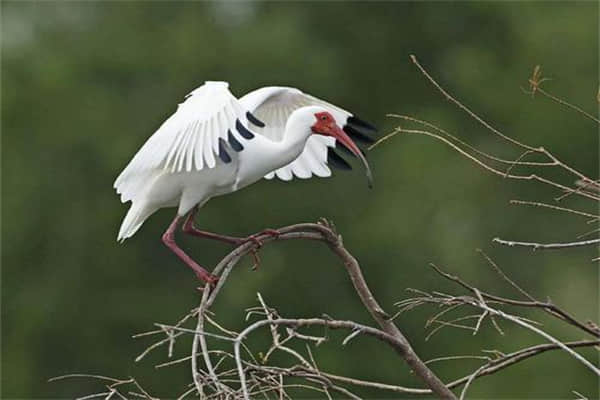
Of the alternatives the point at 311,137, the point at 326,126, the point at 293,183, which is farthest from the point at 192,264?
the point at 293,183

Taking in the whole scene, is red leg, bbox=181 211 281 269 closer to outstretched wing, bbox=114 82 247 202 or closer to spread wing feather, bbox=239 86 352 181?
outstretched wing, bbox=114 82 247 202

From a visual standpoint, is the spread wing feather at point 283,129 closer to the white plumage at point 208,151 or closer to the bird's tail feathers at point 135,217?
the white plumage at point 208,151

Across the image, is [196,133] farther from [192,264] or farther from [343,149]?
[343,149]

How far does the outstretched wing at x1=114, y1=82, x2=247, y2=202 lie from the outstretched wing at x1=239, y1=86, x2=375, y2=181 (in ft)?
2.03

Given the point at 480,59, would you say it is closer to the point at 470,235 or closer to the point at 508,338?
the point at 470,235

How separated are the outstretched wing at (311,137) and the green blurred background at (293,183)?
851 centimetres

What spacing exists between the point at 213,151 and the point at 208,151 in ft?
0.09

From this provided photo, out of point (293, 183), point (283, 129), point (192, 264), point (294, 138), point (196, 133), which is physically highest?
point (196, 133)

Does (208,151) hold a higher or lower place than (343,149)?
higher

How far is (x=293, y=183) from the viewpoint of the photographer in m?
18.3

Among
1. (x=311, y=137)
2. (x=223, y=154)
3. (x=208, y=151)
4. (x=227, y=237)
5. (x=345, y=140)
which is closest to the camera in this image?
(x=208, y=151)

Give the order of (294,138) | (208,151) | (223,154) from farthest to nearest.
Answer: (294,138) < (223,154) < (208,151)

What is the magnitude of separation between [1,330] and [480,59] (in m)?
6.66

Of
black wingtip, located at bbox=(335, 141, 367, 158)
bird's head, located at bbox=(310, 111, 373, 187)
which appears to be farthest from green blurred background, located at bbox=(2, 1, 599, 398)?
bird's head, located at bbox=(310, 111, 373, 187)
